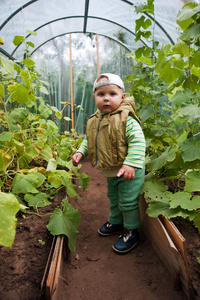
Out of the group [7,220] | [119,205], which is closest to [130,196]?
[119,205]

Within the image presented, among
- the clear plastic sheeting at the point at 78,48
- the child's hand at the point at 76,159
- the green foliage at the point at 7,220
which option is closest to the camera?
the green foliage at the point at 7,220

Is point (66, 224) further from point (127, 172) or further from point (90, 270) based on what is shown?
point (127, 172)

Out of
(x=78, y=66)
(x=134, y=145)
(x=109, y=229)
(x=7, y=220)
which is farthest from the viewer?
(x=78, y=66)

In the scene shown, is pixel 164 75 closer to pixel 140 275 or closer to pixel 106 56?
pixel 140 275

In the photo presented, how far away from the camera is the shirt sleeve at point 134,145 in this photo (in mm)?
1422

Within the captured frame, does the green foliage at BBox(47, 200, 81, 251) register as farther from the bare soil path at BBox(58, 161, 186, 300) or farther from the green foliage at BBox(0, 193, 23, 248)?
the green foliage at BBox(0, 193, 23, 248)

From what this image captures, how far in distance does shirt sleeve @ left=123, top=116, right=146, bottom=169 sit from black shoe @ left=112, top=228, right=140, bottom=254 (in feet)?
1.88

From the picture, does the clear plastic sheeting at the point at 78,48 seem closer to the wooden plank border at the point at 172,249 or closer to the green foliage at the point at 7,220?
the wooden plank border at the point at 172,249

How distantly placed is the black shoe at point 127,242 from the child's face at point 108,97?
938 mm

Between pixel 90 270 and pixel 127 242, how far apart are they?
0.34 metres

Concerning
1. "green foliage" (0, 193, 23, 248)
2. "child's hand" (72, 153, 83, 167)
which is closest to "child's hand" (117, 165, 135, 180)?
"child's hand" (72, 153, 83, 167)

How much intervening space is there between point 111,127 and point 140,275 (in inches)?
39.4

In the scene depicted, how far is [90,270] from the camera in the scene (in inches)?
57.0

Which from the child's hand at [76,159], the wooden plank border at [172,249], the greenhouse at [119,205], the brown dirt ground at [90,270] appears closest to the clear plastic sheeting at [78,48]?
the greenhouse at [119,205]
